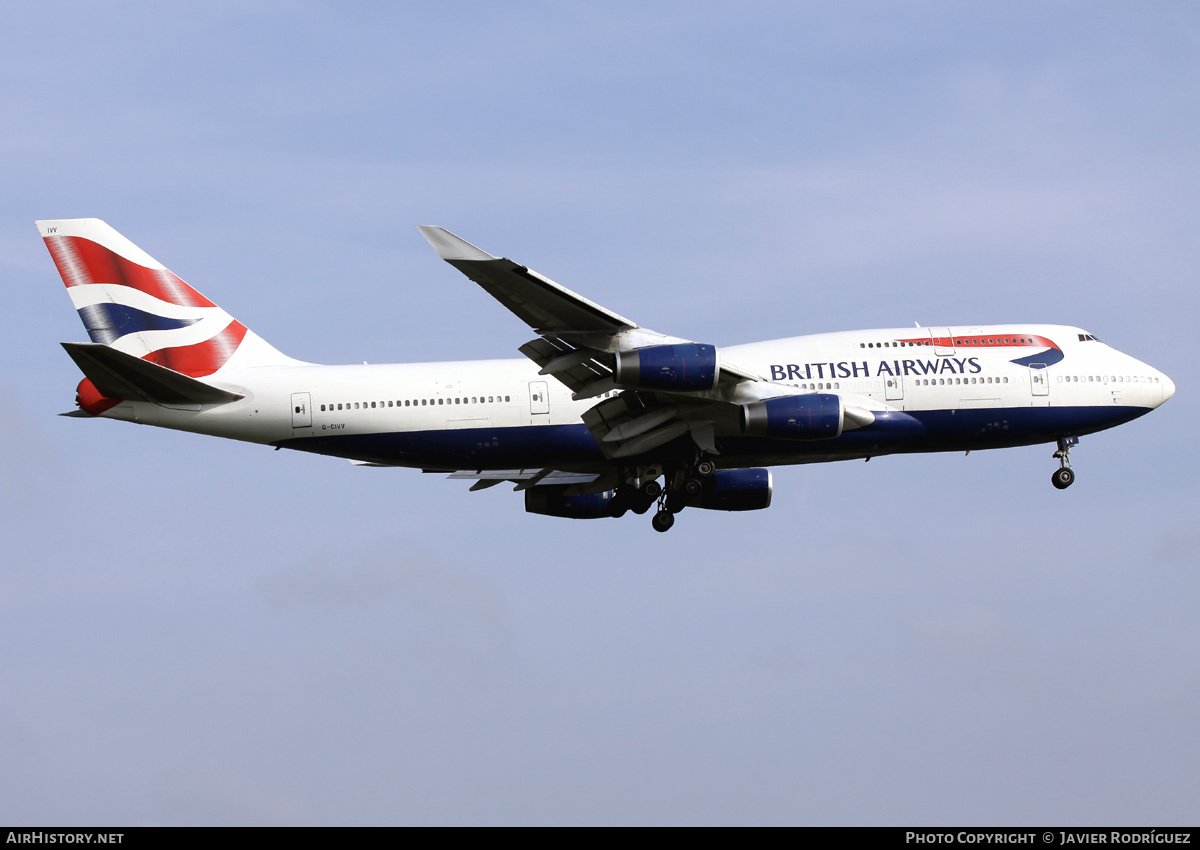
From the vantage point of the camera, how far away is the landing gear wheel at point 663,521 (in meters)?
39.7

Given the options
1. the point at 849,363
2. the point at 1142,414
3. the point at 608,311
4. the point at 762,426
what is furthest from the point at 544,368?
the point at 1142,414

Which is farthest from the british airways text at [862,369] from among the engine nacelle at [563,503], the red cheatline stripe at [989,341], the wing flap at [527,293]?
the engine nacelle at [563,503]

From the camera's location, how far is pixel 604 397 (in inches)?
1542

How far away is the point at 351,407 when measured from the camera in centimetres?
3841

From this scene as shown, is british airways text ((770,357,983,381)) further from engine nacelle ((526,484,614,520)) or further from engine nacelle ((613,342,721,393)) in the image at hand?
engine nacelle ((526,484,614,520))

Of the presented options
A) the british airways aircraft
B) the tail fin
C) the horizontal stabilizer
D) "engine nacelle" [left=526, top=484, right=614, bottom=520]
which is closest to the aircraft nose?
the british airways aircraft

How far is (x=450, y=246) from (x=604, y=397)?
10900mm

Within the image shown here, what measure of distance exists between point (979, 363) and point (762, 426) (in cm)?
782

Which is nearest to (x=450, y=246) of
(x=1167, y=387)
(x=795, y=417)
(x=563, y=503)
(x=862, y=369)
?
(x=795, y=417)

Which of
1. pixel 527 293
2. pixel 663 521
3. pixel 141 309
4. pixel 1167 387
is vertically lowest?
pixel 663 521

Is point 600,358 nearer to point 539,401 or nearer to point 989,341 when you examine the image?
point 539,401

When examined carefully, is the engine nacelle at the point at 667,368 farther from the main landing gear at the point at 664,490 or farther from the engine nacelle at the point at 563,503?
the engine nacelle at the point at 563,503

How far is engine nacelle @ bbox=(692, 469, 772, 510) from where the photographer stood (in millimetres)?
42844

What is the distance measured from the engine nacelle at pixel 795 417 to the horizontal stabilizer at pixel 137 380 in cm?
1430
